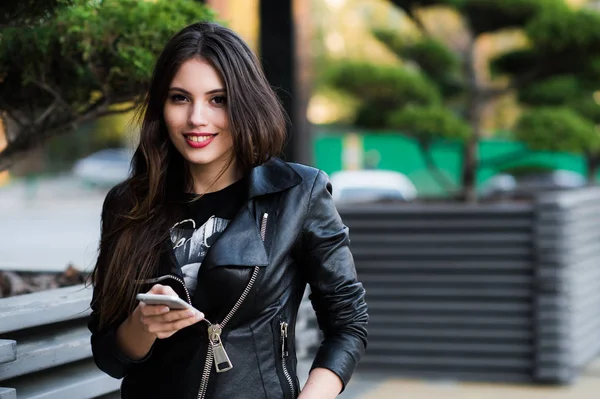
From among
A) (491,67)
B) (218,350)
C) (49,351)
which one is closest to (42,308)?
(49,351)

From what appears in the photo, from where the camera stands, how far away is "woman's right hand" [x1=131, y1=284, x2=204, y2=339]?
1946mm

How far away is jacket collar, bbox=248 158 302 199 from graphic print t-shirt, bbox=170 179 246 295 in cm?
3

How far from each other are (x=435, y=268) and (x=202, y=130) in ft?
15.7

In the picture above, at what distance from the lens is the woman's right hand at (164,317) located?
6.39 feet

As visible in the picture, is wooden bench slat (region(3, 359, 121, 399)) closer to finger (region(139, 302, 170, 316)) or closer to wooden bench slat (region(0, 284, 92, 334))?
wooden bench slat (region(0, 284, 92, 334))

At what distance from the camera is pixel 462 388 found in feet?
21.9

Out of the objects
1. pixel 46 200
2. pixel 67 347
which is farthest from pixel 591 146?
pixel 46 200

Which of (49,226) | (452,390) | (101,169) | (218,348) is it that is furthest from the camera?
(101,169)

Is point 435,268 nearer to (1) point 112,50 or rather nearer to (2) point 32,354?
(1) point 112,50

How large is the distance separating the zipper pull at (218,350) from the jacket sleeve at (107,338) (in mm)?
154

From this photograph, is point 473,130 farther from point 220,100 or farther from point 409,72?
point 220,100

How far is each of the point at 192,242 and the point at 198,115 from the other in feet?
0.91

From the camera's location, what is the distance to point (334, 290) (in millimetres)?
2234

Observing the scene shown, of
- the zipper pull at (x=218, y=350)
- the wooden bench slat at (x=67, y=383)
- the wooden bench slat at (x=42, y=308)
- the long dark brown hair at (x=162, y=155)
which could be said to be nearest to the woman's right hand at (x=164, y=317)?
the zipper pull at (x=218, y=350)
